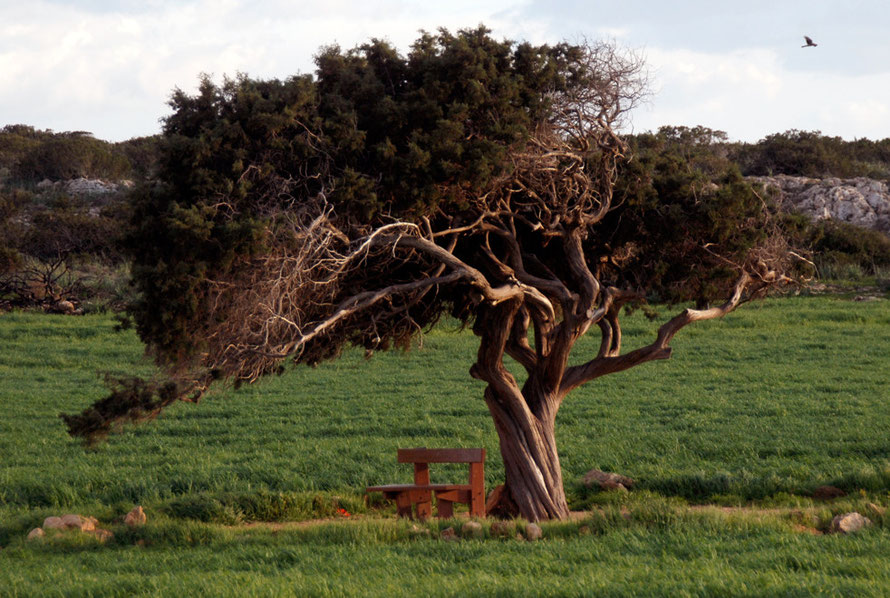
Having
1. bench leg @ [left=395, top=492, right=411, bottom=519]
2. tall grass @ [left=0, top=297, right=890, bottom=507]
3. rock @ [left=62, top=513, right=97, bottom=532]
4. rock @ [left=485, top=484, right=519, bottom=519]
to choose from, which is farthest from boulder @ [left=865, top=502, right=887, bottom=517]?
rock @ [left=62, top=513, right=97, bottom=532]

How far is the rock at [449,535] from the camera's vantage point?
9.41m

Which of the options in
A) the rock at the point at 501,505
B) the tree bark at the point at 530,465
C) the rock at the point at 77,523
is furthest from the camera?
the rock at the point at 501,505

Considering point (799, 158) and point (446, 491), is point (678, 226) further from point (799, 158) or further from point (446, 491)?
point (799, 158)

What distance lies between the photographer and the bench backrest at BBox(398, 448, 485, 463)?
11367 millimetres

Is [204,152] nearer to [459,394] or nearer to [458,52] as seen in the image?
[458,52]

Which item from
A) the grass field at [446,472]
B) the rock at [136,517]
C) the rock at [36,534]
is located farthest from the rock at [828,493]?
the rock at [36,534]

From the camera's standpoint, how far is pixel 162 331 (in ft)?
30.1

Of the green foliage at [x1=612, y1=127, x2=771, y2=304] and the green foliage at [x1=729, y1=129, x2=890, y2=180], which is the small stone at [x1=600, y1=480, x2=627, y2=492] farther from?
the green foliage at [x1=729, y1=129, x2=890, y2=180]

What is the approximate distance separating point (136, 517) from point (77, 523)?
65 centimetres

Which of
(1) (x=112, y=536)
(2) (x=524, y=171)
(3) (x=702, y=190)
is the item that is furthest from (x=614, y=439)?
(1) (x=112, y=536)

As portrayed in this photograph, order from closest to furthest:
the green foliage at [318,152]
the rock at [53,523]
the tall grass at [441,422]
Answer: the green foliage at [318,152]
the rock at [53,523]
the tall grass at [441,422]

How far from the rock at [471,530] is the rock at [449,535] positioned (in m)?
0.09

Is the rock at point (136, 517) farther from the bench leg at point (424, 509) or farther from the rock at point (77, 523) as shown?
the bench leg at point (424, 509)

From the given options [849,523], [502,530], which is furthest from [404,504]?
[849,523]
